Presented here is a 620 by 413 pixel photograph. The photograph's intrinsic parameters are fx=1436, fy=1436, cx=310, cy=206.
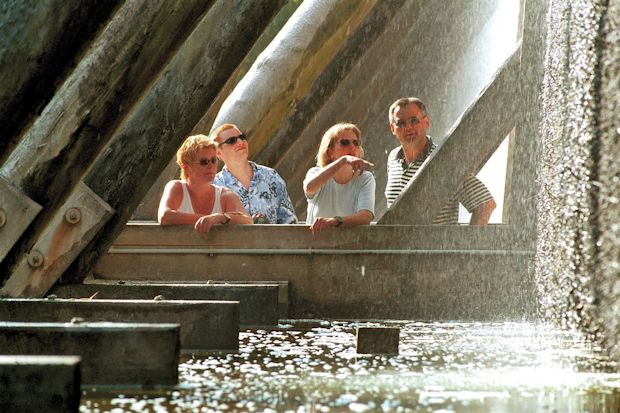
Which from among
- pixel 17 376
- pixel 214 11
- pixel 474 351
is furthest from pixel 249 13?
pixel 17 376

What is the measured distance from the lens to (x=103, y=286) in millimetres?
7746

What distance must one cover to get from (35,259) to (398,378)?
10.4 ft

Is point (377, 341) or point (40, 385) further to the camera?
point (377, 341)

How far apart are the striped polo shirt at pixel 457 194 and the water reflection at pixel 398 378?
224 cm

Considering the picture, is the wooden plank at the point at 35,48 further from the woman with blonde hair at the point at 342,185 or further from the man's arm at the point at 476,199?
the man's arm at the point at 476,199

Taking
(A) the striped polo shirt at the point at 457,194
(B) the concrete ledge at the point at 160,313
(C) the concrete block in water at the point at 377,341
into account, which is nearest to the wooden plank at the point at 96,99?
(B) the concrete ledge at the point at 160,313

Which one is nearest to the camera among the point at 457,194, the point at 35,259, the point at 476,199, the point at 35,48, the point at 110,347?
the point at 35,48

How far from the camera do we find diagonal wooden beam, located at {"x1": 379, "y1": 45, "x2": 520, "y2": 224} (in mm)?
9336

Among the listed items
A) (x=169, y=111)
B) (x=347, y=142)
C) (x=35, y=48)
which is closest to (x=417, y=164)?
(x=347, y=142)

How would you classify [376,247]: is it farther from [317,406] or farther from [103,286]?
[317,406]

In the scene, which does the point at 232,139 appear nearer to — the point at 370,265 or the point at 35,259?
the point at 370,265

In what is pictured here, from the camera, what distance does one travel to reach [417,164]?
9.59 m

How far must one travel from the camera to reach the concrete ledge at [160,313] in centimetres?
641

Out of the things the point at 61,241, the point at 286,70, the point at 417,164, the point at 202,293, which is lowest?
the point at 202,293
